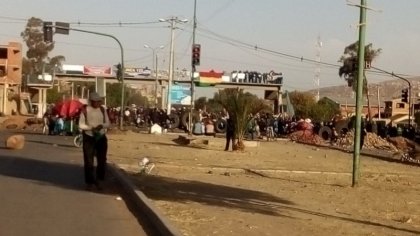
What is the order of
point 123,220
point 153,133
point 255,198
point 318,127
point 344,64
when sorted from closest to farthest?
1. point 123,220
2. point 255,198
3. point 153,133
4. point 318,127
5. point 344,64

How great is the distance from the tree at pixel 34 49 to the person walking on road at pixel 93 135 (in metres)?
88.5

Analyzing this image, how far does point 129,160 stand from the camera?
23.4 meters

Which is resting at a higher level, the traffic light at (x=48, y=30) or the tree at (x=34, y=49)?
the tree at (x=34, y=49)

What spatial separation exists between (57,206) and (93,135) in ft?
7.88

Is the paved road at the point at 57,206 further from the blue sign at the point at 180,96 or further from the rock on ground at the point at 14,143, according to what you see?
the blue sign at the point at 180,96

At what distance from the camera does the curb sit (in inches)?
378

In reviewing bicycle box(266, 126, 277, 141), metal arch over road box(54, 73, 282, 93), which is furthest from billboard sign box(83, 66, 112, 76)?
bicycle box(266, 126, 277, 141)

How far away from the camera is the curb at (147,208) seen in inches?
378

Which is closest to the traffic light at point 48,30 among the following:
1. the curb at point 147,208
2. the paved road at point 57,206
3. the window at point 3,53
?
the paved road at point 57,206

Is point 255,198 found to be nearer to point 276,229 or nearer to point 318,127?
point 276,229

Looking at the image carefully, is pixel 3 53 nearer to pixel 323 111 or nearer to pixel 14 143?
pixel 323 111

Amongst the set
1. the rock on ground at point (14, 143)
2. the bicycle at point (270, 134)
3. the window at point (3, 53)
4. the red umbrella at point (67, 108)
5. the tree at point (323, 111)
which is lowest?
the rock on ground at point (14, 143)

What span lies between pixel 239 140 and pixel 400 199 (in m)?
16.7

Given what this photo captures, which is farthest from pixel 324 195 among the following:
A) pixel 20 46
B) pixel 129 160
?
pixel 20 46
